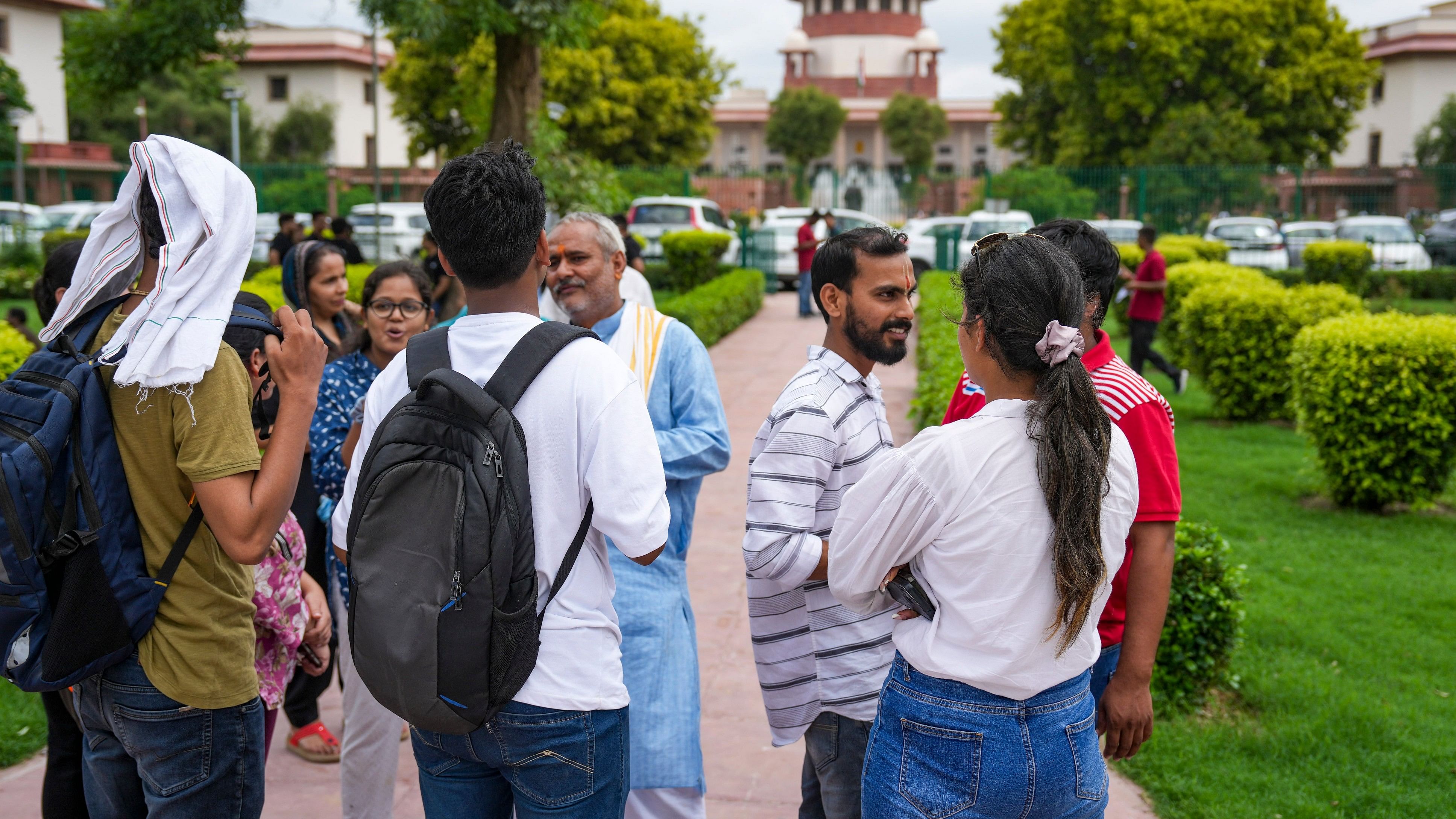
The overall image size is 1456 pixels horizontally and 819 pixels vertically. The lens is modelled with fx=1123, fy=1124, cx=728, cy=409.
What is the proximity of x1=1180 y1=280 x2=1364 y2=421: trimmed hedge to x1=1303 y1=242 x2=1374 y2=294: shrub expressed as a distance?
10497 millimetres

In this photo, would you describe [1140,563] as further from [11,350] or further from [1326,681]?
[11,350]

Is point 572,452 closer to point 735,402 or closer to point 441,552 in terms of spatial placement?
point 441,552

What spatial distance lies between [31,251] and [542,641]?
23.5 meters

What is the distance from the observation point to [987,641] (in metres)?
1.90

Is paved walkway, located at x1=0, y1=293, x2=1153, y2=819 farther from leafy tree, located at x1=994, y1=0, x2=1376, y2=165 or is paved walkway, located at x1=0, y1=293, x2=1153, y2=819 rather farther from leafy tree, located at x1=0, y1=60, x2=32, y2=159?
leafy tree, located at x1=0, y1=60, x2=32, y2=159

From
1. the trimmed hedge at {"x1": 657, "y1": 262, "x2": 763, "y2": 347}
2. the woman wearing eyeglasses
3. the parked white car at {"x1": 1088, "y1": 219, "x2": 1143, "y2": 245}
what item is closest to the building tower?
the parked white car at {"x1": 1088, "y1": 219, "x2": 1143, "y2": 245}

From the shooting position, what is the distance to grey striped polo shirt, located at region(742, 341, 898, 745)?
7.74 ft

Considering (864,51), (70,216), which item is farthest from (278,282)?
(864,51)

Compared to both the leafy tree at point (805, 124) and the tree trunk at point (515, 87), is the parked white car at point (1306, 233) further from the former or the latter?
the leafy tree at point (805, 124)

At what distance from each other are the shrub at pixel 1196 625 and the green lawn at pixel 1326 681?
123mm

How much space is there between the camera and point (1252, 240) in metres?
22.6

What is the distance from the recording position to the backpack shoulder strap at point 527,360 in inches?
73.8

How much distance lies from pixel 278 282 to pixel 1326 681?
8628 millimetres

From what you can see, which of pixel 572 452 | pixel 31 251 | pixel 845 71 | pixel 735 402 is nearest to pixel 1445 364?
pixel 735 402
